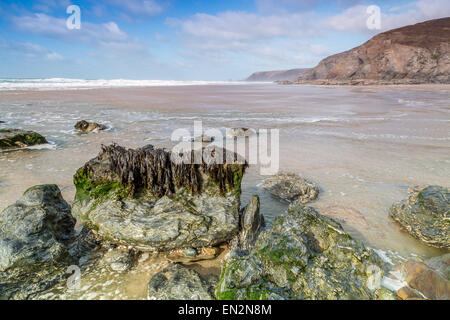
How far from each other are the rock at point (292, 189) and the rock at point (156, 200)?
1516 millimetres

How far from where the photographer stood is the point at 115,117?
14.1 m

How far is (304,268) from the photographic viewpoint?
2.53 meters

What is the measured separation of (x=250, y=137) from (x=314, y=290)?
763 cm

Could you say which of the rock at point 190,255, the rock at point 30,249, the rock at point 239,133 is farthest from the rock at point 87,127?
the rock at point 190,255

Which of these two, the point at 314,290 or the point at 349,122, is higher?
the point at 349,122

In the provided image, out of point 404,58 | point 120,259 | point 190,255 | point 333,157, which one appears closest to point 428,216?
point 190,255

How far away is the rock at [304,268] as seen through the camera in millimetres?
2348

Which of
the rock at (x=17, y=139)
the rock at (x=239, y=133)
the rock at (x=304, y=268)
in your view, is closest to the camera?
the rock at (x=304, y=268)

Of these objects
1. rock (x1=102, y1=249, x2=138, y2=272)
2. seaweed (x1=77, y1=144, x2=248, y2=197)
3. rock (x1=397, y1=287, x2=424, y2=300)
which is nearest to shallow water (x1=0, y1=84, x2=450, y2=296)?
rock (x1=397, y1=287, x2=424, y2=300)

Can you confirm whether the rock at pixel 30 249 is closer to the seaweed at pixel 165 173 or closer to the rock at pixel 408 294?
the seaweed at pixel 165 173

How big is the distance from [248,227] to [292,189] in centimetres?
175

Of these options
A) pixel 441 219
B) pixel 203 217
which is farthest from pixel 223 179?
pixel 441 219

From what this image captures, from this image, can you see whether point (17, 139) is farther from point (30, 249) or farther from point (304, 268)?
point (304, 268)
